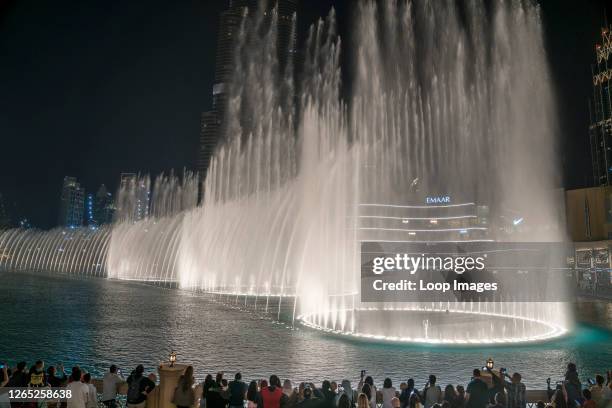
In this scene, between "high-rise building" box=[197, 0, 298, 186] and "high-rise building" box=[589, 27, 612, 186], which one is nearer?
"high-rise building" box=[589, 27, 612, 186]

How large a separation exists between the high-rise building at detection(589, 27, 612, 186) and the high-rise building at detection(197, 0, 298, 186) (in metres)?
102

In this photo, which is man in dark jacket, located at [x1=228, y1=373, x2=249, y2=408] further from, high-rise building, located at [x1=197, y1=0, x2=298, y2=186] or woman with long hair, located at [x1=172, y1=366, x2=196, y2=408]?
high-rise building, located at [x1=197, y1=0, x2=298, y2=186]

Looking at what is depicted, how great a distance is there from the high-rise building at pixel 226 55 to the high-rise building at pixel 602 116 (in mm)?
101557

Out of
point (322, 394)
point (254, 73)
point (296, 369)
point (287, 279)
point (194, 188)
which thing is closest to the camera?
point (322, 394)

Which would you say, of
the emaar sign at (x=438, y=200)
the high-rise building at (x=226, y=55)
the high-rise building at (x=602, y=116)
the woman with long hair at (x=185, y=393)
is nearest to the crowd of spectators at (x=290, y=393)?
the woman with long hair at (x=185, y=393)

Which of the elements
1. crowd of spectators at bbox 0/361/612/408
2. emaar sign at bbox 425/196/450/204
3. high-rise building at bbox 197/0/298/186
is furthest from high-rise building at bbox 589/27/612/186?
high-rise building at bbox 197/0/298/186

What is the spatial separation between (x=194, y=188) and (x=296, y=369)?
55.0m

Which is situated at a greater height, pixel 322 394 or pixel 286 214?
pixel 286 214

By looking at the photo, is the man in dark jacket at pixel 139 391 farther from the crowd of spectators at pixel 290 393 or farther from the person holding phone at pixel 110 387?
the person holding phone at pixel 110 387

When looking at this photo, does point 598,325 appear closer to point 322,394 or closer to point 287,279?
point 322,394

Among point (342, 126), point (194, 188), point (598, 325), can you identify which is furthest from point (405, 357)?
point (194, 188)

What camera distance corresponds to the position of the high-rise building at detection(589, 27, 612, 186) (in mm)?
79562

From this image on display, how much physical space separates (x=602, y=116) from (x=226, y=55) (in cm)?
12727

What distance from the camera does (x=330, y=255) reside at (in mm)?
28141
